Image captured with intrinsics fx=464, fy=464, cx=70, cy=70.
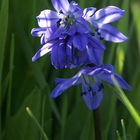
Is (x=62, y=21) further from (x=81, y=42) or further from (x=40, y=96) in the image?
(x=40, y=96)

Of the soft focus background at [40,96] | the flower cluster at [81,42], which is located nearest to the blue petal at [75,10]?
the flower cluster at [81,42]

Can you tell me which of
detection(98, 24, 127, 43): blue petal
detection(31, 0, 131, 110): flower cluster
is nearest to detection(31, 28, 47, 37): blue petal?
detection(31, 0, 131, 110): flower cluster

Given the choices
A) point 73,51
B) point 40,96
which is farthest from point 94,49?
point 40,96

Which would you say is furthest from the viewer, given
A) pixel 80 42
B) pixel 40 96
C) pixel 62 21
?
pixel 40 96

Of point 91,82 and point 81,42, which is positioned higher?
point 81,42

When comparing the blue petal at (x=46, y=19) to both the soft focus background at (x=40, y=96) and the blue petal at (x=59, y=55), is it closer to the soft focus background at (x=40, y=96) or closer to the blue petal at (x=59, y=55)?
the blue petal at (x=59, y=55)

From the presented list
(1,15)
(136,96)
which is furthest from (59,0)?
(136,96)

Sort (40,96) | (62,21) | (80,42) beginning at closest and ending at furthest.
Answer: (80,42) → (62,21) → (40,96)
